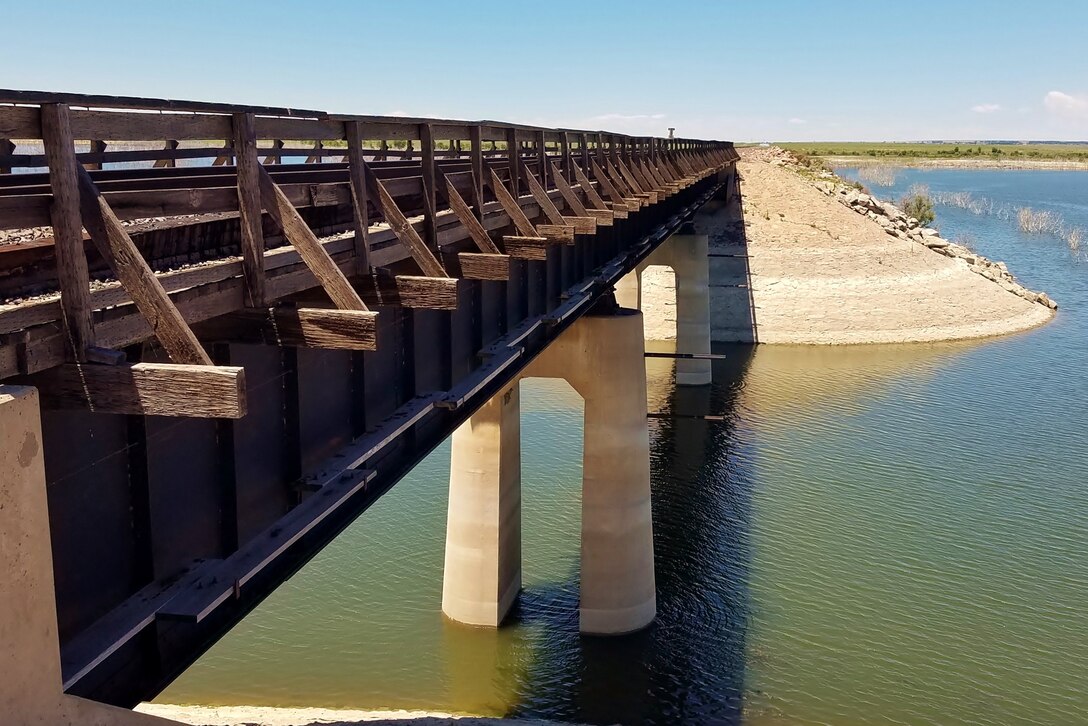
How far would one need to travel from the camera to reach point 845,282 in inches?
2030

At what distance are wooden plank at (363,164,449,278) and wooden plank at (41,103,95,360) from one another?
11.4 feet

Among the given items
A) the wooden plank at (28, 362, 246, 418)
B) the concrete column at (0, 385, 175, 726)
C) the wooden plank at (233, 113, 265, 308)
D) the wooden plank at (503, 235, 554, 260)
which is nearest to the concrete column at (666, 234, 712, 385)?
the wooden plank at (503, 235, 554, 260)

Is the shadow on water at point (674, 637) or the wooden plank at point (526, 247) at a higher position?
the wooden plank at point (526, 247)

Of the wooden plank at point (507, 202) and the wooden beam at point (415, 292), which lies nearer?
the wooden beam at point (415, 292)

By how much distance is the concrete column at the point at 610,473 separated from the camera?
1970 centimetres

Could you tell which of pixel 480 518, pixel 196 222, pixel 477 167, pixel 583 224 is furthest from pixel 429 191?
pixel 480 518

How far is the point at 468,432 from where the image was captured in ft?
64.8

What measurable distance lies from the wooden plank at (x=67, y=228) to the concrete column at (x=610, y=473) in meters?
14.8

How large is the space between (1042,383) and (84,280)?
40.1 metres

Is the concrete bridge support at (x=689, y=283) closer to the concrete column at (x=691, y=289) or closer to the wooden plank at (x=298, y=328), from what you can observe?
the concrete column at (x=691, y=289)

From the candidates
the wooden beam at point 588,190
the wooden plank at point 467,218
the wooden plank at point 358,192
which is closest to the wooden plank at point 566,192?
the wooden beam at point 588,190

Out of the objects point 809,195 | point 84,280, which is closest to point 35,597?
point 84,280

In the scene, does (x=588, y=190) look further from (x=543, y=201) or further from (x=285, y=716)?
(x=285, y=716)

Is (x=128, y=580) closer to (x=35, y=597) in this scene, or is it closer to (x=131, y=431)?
(x=131, y=431)
